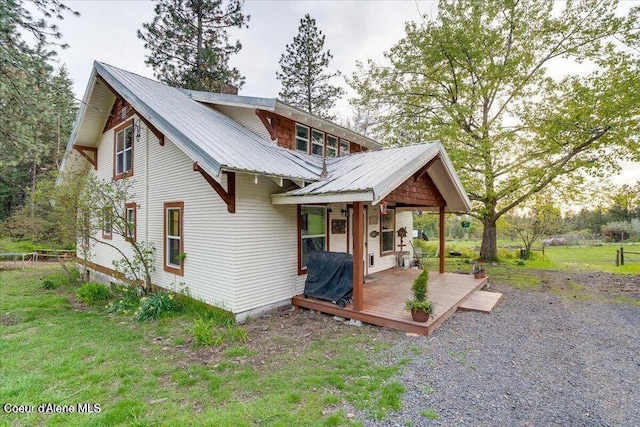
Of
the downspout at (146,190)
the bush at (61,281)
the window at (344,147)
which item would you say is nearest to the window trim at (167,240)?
the downspout at (146,190)

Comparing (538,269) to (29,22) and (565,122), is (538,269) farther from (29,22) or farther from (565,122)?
(29,22)

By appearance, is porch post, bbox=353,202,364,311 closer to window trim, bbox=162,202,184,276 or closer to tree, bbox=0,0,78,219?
window trim, bbox=162,202,184,276

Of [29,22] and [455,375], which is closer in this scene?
[455,375]

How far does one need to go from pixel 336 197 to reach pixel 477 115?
40.4 feet

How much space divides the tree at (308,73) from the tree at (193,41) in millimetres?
3999

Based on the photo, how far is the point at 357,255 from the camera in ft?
18.7

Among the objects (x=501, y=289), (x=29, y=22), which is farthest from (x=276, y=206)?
(x=501, y=289)

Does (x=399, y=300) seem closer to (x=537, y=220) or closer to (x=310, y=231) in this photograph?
(x=310, y=231)

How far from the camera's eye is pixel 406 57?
48.7 ft

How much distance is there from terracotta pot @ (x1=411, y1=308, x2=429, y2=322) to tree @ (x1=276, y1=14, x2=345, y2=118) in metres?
16.2

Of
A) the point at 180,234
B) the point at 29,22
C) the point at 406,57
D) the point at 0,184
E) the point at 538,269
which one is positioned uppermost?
the point at 406,57

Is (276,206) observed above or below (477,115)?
below

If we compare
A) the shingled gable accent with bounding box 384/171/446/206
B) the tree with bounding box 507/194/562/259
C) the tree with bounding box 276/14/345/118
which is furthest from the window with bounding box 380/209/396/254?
the tree with bounding box 276/14/345/118

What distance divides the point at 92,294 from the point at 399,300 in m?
8.11
